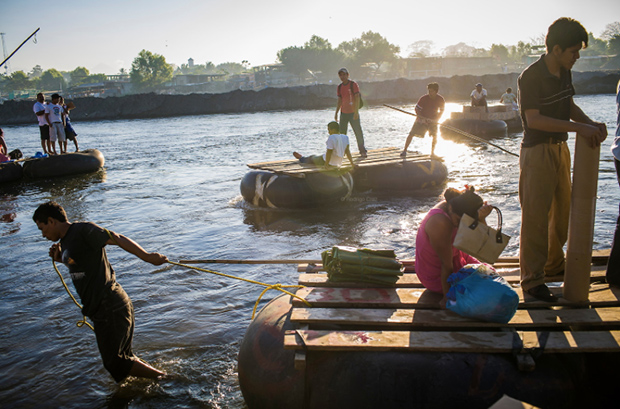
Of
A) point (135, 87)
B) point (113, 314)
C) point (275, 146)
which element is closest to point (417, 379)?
point (113, 314)

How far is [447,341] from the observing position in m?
3.56

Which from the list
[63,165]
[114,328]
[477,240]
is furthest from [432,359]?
[63,165]

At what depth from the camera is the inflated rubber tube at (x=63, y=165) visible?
16.7 m

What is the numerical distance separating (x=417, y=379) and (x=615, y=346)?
134 centimetres

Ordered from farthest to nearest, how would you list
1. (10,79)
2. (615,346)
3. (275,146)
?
1. (10,79)
2. (275,146)
3. (615,346)

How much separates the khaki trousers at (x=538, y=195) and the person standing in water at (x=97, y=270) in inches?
122

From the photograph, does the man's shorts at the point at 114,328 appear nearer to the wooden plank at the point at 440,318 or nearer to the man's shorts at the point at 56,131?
the wooden plank at the point at 440,318

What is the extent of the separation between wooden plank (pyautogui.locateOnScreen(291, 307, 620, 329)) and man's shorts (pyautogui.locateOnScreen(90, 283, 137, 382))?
1615mm

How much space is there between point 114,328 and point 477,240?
3.12 metres

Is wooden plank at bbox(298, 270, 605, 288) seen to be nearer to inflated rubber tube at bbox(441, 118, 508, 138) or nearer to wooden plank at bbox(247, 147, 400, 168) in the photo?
wooden plank at bbox(247, 147, 400, 168)

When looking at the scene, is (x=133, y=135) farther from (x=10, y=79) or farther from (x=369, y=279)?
(x=10, y=79)

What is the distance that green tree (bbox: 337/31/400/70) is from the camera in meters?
116

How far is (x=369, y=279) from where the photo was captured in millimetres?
4516

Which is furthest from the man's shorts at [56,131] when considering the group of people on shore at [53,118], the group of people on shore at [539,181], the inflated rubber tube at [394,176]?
the group of people on shore at [539,181]
